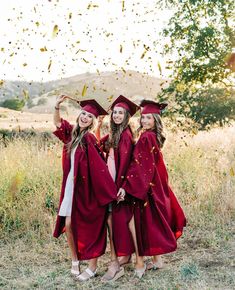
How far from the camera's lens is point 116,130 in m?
5.78

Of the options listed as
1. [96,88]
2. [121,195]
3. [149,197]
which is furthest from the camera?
[96,88]

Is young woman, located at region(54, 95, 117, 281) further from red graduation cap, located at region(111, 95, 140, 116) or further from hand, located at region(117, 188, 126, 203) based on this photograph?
red graduation cap, located at region(111, 95, 140, 116)

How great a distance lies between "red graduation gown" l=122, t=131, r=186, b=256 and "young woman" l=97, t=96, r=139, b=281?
0.09 m

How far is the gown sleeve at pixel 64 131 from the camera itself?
5.79m

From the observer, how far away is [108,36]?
576 cm

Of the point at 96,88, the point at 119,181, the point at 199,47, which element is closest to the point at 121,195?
the point at 119,181

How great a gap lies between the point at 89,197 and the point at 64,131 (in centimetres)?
76

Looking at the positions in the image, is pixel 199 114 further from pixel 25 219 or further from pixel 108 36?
pixel 108 36

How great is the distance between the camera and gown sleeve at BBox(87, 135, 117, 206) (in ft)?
18.4

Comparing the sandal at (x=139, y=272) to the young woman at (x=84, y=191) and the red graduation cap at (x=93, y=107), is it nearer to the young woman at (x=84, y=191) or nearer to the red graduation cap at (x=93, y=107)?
the young woman at (x=84, y=191)

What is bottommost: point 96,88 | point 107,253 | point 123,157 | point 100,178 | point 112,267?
point 107,253

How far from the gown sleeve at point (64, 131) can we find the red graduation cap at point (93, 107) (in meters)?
0.25

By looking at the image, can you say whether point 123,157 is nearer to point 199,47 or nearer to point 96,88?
point 96,88

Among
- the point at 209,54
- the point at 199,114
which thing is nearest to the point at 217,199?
the point at 209,54
